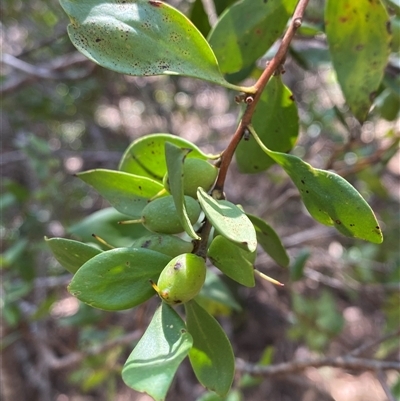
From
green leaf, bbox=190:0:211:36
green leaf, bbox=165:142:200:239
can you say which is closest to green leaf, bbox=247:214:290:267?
green leaf, bbox=165:142:200:239

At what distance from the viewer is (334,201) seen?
448 millimetres

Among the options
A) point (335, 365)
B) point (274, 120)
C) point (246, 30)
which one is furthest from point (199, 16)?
point (335, 365)

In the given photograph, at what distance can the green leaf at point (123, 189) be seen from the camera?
0.53 m

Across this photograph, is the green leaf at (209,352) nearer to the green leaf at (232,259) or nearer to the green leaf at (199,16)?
the green leaf at (232,259)

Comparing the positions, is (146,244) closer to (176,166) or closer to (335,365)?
(176,166)

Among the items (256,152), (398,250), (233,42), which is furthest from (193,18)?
(398,250)

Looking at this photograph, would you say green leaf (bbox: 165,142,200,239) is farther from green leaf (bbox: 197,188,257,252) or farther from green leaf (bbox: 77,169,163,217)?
green leaf (bbox: 77,169,163,217)

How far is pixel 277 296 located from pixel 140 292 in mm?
1913

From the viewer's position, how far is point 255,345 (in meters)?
2.26

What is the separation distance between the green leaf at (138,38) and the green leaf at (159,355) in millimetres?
247

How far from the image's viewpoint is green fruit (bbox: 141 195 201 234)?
459 mm

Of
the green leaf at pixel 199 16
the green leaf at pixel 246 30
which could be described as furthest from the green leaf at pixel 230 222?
the green leaf at pixel 199 16

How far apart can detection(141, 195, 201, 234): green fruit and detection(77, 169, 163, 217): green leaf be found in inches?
2.1

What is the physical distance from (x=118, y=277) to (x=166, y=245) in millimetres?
59
